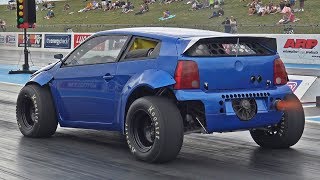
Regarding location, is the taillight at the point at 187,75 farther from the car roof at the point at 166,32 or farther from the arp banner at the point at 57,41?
the arp banner at the point at 57,41

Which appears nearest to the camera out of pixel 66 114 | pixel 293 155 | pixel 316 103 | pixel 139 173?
pixel 139 173

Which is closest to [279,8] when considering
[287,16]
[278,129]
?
[287,16]

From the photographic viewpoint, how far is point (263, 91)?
19.7 ft

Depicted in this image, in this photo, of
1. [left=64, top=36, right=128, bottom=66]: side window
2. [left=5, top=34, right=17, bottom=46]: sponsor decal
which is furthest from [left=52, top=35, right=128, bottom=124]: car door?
[left=5, top=34, right=17, bottom=46]: sponsor decal

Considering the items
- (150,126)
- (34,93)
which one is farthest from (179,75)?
(34,93)

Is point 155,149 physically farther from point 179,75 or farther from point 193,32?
point 193,32

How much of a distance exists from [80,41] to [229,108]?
25613 mm

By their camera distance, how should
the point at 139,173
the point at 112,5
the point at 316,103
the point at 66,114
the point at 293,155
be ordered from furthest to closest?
the point at 112,5 → the point at 316,103 → the point at 66,114 → the point at 293,155 → the point at 139,173

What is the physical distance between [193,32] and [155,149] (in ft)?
4.97

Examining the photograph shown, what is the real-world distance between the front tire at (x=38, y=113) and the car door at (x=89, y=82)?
0.14 metres

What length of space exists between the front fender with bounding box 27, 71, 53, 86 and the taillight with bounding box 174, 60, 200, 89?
221 centimetres

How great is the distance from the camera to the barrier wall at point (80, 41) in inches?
850

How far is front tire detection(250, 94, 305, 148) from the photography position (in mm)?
6359

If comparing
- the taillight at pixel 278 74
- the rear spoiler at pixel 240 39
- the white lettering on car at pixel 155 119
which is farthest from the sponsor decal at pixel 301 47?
the white lettering on car at pixel 155 119
